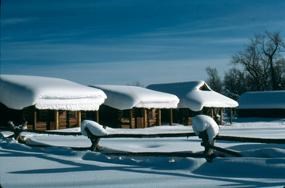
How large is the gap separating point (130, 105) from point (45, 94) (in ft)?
26.3

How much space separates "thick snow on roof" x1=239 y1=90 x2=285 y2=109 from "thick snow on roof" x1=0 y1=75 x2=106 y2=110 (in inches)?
1324

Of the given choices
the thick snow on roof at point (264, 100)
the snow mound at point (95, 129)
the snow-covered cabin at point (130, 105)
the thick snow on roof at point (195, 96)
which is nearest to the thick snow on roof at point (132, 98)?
the snow-covered cabin at point (130, 105)

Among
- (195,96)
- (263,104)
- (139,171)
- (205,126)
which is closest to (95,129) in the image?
(205,126)

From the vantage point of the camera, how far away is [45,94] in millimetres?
29484

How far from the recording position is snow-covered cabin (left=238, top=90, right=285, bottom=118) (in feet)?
202

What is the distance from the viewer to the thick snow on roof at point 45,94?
2905 cm

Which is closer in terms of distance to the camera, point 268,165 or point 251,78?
point 268,165

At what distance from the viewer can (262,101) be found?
6347cm

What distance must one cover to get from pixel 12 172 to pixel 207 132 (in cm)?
404

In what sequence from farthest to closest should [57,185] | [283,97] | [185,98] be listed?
[283,97] → [185,98] → [57,185]

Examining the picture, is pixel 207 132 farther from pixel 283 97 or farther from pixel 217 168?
pixel 283 97

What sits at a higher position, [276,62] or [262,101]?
[276,62]

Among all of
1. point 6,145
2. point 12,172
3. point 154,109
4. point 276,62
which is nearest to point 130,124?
point 154,109

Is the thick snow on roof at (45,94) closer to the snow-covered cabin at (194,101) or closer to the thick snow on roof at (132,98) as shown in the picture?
the thick snow on roof at (132,98)
